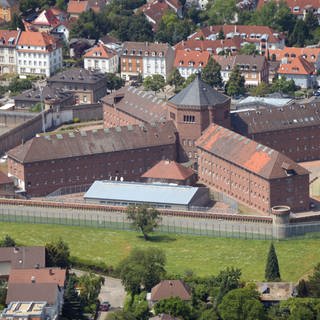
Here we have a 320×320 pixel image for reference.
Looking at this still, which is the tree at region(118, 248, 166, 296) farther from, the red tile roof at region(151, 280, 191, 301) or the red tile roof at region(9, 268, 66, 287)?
the red tile roof at region(9, 268, 66, 287)

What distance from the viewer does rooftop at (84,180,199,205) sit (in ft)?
518

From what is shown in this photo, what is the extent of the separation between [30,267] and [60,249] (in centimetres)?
484

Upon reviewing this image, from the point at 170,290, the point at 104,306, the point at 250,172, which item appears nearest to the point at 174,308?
the point at 170,290

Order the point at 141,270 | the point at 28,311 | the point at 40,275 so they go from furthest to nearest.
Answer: the point at 141,270, the point at 40,275, the point at 28,311

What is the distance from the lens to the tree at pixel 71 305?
132 m

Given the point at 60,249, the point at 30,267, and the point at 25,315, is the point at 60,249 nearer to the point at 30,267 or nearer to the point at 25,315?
the point at 30,267

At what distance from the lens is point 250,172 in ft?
522

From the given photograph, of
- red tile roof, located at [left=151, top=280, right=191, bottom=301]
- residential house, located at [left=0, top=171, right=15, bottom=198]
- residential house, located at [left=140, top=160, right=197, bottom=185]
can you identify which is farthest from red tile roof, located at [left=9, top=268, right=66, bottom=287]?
residential house, located at [left=140, top=160, right=197, bottom=185]

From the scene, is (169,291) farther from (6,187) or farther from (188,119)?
(188,119)

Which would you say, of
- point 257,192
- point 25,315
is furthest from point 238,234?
point 25,315

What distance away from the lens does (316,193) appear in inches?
6442

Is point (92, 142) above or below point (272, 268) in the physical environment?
above

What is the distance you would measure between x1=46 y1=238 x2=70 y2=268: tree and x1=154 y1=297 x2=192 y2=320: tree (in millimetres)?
15178

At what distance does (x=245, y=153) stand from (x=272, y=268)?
80.5 feet
